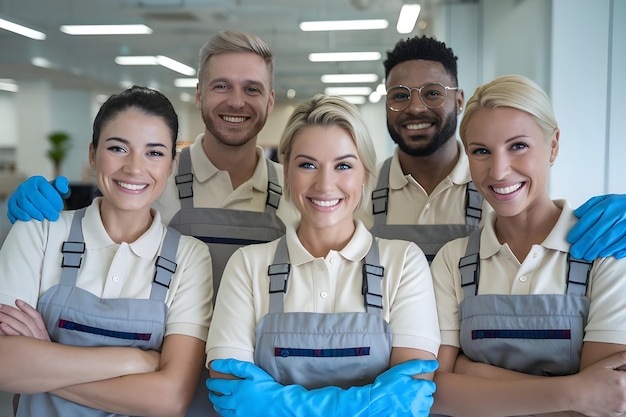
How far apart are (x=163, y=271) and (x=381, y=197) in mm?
Answer: 833

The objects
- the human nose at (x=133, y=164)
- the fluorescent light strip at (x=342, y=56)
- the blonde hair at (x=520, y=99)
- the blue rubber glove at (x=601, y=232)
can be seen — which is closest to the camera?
the blue rubber glove at (x=601, y=232)

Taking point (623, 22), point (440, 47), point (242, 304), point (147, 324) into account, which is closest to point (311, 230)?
point (242, 304)

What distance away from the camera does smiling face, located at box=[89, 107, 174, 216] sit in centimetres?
170

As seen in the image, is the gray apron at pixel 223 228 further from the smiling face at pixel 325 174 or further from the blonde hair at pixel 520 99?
the blonde hair at pixel 520 99

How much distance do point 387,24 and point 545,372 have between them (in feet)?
19.9

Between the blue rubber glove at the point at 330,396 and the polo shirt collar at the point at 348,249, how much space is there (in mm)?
302

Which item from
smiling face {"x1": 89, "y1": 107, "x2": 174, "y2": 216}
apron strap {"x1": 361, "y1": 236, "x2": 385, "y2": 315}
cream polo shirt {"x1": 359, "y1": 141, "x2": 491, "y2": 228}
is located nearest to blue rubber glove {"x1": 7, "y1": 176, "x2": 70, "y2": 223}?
smiling face {"x1": 89, "y1": 107, "x2": 174, "y2": 216}

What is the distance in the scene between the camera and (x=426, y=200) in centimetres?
211

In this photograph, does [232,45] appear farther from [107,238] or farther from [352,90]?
[352,90]

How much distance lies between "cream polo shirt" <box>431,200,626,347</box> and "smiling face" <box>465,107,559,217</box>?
108 mm

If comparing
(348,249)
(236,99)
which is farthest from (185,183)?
(348,249)

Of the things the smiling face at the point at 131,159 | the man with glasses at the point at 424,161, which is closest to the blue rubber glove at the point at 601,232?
the man with glasses at the point at 424,161

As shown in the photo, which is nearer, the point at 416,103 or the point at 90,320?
the point at 90,320

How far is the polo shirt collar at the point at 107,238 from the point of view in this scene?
170 cm
